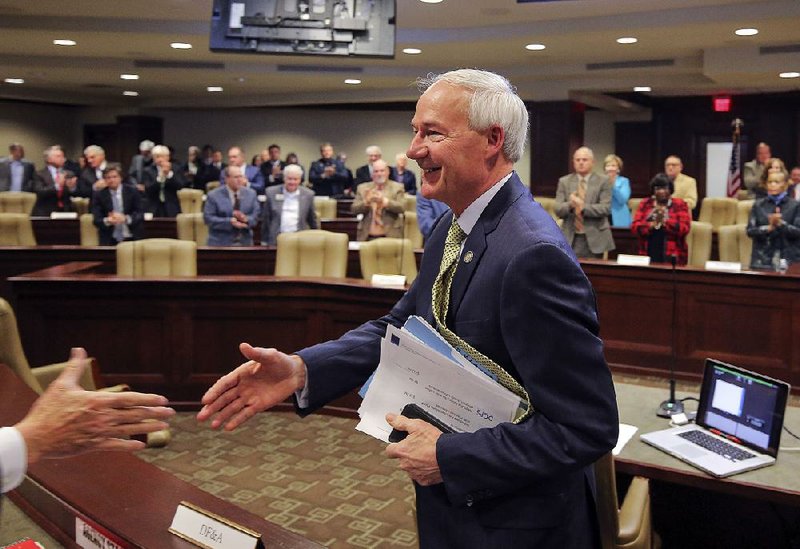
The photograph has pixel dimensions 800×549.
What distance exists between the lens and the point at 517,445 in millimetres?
1388

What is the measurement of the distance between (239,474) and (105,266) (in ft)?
11.7

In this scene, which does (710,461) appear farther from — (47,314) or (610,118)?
(610,118)

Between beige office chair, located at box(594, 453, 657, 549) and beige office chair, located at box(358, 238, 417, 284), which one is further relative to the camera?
beige office chair, located at box(358, 238, 417, 284)

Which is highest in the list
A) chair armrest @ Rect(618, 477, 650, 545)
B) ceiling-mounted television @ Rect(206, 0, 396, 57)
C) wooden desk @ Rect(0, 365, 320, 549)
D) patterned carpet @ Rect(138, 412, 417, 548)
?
ceiling-mounted television @ Rect(206, 0, 396, 57)

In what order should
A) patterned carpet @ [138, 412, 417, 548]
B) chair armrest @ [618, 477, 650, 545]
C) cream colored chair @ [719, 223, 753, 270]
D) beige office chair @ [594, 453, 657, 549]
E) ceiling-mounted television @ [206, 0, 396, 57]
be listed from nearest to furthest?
1. beige office chair @ [594, 453, 657, 549]
2. chair armrest @ [618, 477, 650, 545]
3. patterned carpet @ [138, 412, 417, 548]
4. ceiling-mounted television @ [206, 0, 396, 57]
5. cream colored chair @ [719, 223, 753, 270]

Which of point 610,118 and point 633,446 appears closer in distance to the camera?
point 633,446

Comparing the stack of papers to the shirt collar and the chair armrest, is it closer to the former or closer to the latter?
the shirt collar

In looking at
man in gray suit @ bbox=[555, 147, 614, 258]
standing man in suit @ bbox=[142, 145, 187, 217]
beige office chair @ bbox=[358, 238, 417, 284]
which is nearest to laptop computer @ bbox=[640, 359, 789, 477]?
beige office chair @ bbox=[358, 238, 417, 284]

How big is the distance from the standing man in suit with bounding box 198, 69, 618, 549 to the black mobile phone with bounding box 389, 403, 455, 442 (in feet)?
0.09

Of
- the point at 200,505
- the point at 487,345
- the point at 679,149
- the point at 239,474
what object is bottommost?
the point at 239,474

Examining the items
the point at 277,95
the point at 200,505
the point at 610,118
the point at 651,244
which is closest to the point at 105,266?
the point at 651,244

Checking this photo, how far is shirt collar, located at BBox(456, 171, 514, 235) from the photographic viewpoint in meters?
1.57

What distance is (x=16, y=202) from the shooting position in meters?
10.9

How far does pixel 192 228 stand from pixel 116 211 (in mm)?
1044
